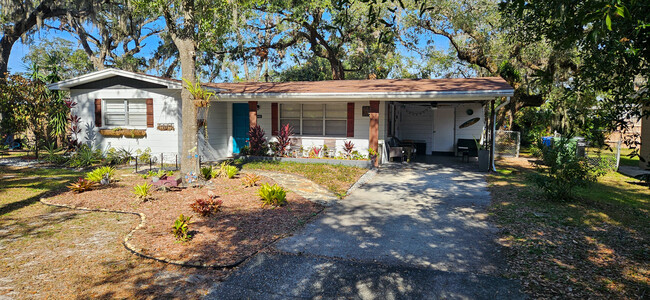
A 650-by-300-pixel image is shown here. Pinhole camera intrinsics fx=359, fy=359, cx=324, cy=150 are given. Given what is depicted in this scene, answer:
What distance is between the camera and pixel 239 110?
47.5ft

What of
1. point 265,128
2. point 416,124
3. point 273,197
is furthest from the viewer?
point 416,124

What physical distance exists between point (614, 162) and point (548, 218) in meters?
8.85

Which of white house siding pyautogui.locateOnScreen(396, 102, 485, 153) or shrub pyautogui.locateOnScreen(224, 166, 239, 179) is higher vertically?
white house siding pyautogui.locateOnScreen(396, 102, 485, 153)

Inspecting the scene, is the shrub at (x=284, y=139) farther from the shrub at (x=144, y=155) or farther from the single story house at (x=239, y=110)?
the shrub at (x=144, y=155)

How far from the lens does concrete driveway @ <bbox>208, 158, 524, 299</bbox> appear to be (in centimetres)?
366

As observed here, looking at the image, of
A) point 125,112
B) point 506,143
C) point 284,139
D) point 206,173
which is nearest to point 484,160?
point 506,143

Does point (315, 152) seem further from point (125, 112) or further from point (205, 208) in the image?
point (205, 208)

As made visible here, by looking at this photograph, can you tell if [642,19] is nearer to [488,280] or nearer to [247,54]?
[488,280]

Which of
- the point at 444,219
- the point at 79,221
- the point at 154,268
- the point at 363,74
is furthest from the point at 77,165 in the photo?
the point at 363,74

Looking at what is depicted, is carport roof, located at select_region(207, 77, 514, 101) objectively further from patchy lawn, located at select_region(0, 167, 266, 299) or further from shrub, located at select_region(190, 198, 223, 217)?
patchy lawn, located at select_region(0, 167, 266, 299)

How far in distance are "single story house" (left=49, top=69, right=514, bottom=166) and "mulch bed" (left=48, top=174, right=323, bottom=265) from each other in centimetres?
436

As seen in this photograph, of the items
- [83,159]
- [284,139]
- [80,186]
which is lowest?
[80,186]

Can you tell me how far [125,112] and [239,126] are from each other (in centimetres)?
409

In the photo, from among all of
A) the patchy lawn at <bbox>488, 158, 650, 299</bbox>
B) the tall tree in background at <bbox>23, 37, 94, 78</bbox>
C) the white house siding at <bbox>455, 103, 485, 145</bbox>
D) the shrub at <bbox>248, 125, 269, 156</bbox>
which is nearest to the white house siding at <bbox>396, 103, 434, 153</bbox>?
the white house siding at <bbox>455, 103, 485, 145</bbox>
